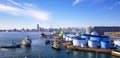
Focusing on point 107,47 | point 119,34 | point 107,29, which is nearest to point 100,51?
point 107,47

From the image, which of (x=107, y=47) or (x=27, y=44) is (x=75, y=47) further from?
(x=27, y=44)

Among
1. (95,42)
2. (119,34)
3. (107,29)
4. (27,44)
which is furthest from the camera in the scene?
(107,29)

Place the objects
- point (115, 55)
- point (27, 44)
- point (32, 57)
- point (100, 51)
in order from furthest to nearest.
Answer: point (27, 44), point (100, 51), point (115, 55), point (32, 57)

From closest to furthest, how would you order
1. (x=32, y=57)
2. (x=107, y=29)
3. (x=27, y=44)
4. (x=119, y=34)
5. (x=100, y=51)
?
(x=32, y=57) → (x=100, y=51) → (x=27, y=44) → (x=119, y=34) → (x=107, y=29)

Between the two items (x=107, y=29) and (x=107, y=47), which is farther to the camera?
(x=107, y=29)

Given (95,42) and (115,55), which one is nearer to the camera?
(115,55)

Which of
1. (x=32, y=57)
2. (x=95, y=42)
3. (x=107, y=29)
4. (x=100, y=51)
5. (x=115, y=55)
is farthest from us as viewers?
(x=107, y=29)

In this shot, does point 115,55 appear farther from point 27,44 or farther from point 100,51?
point 27,44

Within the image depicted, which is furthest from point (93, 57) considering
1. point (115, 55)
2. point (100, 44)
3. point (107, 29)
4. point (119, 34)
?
point (107, 29)
